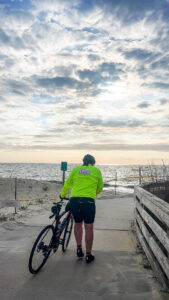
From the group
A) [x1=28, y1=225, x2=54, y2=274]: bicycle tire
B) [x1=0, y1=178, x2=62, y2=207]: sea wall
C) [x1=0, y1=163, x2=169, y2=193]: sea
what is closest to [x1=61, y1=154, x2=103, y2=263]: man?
[x1=28, y1=225, x2=54, y2=274]: bicycle tire

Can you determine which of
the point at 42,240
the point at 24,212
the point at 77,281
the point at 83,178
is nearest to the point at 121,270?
the point at 77,281

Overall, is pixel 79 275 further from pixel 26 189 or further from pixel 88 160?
pixel 26 189

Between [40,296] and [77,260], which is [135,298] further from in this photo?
[77,260]

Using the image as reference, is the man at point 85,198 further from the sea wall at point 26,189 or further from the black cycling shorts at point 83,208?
the sea wall at point 26,189

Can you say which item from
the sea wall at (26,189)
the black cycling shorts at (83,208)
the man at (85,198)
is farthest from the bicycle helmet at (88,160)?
the sea wall at (26,189)

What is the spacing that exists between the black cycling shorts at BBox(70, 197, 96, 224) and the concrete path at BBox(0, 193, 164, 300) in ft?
2.64

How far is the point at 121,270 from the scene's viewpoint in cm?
410

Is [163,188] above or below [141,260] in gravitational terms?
above

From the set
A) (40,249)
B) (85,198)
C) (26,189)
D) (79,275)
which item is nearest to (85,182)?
(85,198)

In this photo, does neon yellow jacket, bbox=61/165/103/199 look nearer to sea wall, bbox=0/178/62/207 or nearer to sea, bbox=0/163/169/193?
sea, bbox=0/163/169/193

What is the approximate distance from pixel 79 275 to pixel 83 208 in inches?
42.7

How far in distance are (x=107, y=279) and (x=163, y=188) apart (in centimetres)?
592

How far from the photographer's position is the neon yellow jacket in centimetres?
454

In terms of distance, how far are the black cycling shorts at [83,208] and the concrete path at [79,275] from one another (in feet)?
2.64
